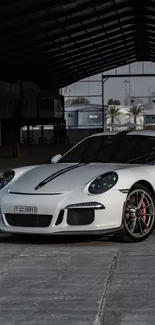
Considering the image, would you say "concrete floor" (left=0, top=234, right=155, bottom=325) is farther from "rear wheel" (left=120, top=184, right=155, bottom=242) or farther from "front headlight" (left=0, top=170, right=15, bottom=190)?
"front headlight" (left=0, top=170, right=15, bottom=190)

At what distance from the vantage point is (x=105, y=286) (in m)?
5.36

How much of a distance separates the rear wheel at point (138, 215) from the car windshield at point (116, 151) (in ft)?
2.08

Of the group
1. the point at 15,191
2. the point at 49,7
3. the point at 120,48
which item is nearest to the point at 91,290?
the point at 15,191

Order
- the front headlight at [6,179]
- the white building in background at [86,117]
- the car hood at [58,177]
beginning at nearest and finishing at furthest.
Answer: the car hood at [58,177] → the front headlight at [6,179] → the white building in background at [86,117]

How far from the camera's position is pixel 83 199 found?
23.0 feet

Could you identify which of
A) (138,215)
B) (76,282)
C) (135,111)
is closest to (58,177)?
(138,215)

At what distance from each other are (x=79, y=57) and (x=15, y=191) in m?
Answer: 47.3

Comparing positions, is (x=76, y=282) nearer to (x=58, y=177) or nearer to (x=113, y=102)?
(x=58, y=177)

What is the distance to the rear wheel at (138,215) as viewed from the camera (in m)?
7.29

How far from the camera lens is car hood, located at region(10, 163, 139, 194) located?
7216 millimetres

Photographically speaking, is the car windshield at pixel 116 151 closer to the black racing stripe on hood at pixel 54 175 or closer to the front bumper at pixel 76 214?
the black racing stripe on hood at pixel 54 175

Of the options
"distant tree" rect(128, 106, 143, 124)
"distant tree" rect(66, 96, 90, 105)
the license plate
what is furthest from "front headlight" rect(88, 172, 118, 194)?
"distant tree" rect(128, 106, 143, 124)

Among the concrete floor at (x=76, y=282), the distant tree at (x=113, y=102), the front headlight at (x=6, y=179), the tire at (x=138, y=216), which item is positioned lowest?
the concrete floor at (x=76, y=282)

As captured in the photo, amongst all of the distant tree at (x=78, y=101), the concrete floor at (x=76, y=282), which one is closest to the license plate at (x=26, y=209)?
the concrete floor at (x=76, y=282)
